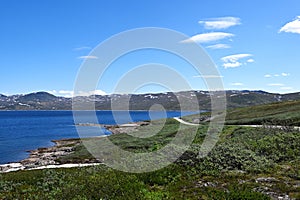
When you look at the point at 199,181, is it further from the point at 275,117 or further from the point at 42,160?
the point at 42,160

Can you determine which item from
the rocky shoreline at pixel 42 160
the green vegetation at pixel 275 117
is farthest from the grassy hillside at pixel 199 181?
the green vegetation at pixel 275 117

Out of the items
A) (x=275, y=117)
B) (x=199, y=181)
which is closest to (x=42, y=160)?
(x=275, y=117)

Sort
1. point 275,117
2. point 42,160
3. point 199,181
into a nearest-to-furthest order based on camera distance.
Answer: point 199,181 < point 42,160 < point 275,117

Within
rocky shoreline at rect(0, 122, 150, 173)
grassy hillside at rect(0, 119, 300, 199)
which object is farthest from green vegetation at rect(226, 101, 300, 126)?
rocky shoreline at rect(0, 122, 150, 173)

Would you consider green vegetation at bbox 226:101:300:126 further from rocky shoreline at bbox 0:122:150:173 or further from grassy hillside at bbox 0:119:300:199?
rocky shoreline at bbox 0:122:150:173

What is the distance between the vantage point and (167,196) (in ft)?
38.2

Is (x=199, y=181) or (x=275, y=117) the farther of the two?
(x=275, y=117)

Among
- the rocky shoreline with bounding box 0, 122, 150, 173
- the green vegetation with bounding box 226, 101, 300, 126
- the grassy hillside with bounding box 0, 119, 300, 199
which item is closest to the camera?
the grassy hillside with bounding box 0, 119, 300, 199

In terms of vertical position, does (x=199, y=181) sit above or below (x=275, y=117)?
below

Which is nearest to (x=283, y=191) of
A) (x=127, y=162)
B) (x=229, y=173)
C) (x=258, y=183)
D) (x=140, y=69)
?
(x=258, y=183)

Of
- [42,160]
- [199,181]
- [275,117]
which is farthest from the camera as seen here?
[275,117]

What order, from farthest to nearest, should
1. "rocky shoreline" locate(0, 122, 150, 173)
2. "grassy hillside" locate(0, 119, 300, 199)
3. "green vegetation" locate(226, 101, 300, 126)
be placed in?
"green vegetation" locate(226, 101, 300, 126), "rocky shoreline" locate(0, 122, 150, 173), "grassy hillside" locate(0, 119, 300, 199)

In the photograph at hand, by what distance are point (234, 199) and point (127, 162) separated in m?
7.77

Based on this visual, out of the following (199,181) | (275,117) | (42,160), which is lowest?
(42,160)
